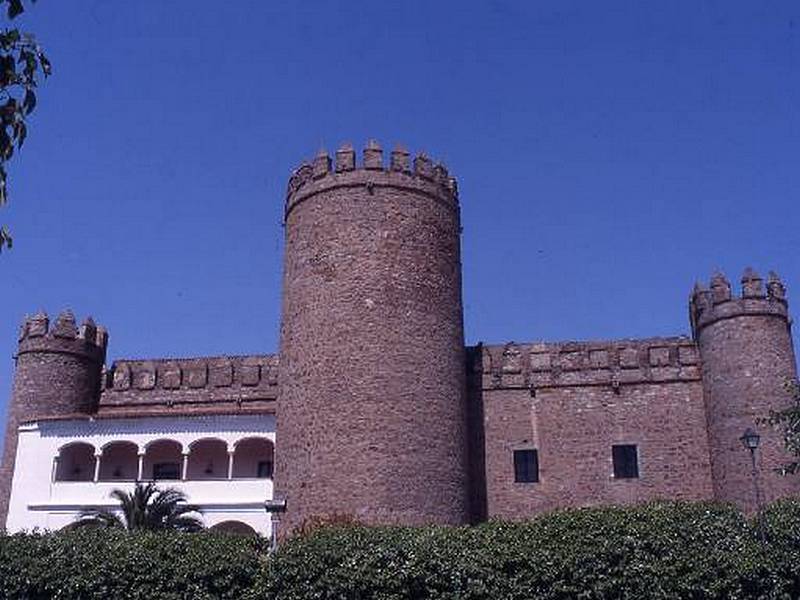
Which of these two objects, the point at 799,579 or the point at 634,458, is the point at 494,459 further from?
the point at 799,579

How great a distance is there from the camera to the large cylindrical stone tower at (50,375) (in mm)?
34562

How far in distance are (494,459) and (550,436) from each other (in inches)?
76.6

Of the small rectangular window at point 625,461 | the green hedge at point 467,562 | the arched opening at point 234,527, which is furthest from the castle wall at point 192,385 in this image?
the green hedge at point 467,562

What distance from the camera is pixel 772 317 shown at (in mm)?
29578

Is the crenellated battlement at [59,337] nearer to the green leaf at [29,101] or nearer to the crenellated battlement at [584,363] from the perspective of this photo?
the crenellated battlement at [584,363]

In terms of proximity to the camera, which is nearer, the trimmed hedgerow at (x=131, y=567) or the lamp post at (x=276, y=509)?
the trimmed hedgerow at (x=131, y=567)

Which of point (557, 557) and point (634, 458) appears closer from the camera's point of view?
point (557, 557)

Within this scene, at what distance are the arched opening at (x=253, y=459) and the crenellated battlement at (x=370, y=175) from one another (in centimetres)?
967

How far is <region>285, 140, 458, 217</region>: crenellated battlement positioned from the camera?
95.8 feet

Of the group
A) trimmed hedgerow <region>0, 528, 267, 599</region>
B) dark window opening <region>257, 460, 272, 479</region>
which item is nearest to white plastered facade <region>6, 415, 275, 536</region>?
dark window opening <region>257, 460, 272, 479</region>

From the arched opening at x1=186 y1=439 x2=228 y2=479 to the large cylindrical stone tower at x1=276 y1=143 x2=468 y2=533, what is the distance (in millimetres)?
8040

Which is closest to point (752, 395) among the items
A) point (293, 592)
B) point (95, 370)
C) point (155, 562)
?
point (293, 592)

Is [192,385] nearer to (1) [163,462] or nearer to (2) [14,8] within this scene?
(1) [163,462]

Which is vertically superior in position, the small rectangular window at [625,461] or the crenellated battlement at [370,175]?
the crenellated battlement at [370,175]
